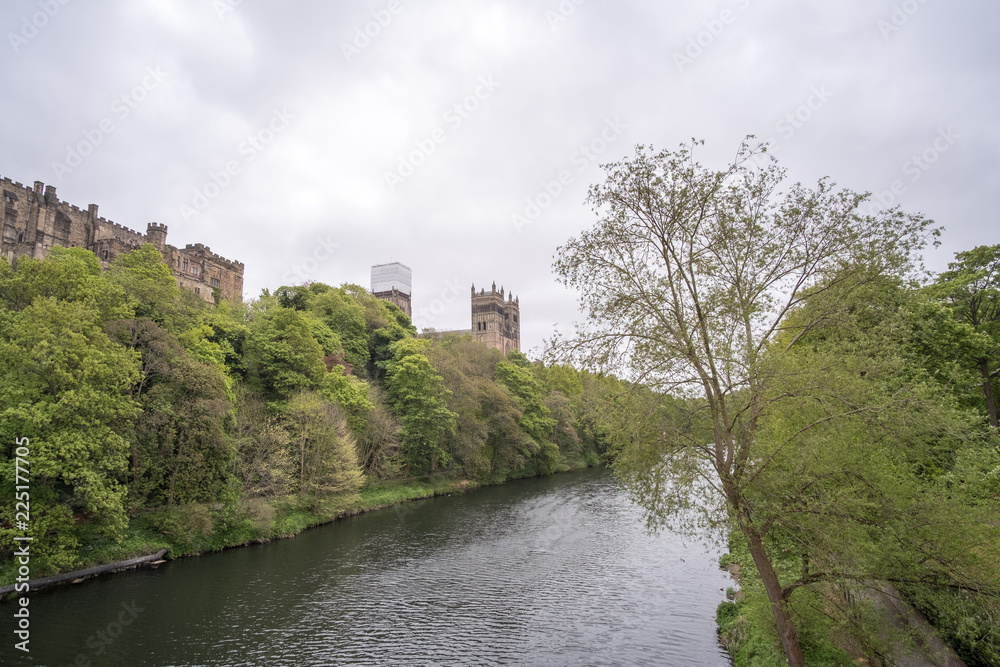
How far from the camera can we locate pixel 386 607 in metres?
20.5

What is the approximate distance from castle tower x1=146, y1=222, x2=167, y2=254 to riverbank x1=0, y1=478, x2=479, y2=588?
4245 centimetres

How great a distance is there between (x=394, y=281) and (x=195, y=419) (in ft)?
355

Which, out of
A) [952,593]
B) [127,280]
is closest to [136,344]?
[127,280]

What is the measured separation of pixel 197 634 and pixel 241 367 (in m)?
24.1

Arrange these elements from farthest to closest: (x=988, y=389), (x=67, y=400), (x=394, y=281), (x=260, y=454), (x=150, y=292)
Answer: (x=394, y=281) → (x=260, y=454) → (x=150, y=292) → (x=988, y=389) → (x=67, y=400)

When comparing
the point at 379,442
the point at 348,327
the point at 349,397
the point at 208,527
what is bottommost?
the point at 208,527

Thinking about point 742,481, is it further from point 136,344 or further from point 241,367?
point 241,367

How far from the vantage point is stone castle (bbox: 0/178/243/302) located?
5003cm

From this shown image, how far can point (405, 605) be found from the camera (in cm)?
2066

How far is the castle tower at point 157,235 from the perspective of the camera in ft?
202

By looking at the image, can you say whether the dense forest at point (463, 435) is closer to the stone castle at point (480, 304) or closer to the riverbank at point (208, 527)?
the riverbank at point (208, 527)

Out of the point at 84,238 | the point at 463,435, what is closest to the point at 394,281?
the point at 84,238

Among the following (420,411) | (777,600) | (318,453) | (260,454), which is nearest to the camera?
(777,600)

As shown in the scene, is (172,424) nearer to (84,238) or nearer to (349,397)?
(349,397)
